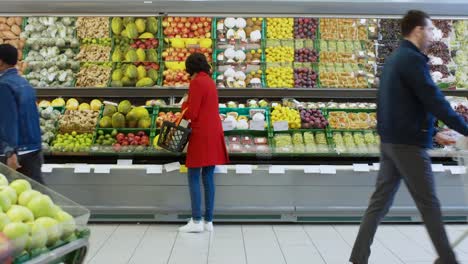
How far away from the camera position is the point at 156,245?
482 centimetres

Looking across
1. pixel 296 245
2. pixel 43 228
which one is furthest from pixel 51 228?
pixel 296 245

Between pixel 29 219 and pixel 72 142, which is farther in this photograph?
pixel 72 142

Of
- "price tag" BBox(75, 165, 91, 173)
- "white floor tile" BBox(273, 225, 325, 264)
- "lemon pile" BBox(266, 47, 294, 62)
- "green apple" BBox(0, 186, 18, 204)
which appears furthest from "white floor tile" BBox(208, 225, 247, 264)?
"green apple" BBox(0, 186, 18, 204)

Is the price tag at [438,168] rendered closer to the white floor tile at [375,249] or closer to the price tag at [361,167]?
the price tag at [361,167]

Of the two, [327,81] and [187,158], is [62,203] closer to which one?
[187,158]

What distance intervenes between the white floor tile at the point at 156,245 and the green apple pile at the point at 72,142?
1045 millimetres

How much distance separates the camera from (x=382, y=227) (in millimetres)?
5457

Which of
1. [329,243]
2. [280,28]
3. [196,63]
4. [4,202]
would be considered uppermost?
[280,28]

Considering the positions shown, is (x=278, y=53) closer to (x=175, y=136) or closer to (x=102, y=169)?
(x=175, y=136)

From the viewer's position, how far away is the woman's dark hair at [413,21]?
3.56 meters

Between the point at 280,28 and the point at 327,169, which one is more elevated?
the point at 280,28

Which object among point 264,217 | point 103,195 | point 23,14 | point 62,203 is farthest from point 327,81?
point 62,203

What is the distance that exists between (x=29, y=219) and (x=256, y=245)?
9.95ft

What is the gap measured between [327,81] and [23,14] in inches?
129
